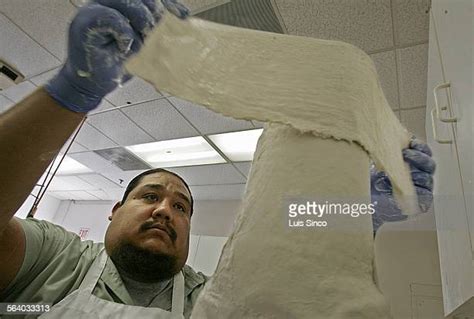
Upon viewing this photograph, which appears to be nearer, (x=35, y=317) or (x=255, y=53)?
(x=255, y=53)

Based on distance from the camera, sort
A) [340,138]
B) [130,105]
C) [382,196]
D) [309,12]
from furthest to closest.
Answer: [130,105], [309,12], [382,196], [340,138]

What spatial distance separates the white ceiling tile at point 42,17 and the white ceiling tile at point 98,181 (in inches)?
70.8

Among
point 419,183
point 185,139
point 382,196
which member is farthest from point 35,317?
point 185,139

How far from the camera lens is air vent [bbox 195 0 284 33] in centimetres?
117

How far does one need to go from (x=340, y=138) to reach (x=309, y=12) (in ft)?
3.37

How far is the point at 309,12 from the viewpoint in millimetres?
1275

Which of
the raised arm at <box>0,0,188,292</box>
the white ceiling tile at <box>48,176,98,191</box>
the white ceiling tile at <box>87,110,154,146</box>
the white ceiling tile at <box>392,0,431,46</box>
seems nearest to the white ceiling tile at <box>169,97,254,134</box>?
the white ceiling tile at <box>87,110,154,146</box>

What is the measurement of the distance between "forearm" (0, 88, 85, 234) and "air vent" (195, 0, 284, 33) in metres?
0.79

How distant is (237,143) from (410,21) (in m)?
1.28

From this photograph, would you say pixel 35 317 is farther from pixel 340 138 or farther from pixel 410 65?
pixel 410 65

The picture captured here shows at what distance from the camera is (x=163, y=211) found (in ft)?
3.00

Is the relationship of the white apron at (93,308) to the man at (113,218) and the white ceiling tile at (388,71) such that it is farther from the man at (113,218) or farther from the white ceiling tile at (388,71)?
the white ceiling tile at (388,71)

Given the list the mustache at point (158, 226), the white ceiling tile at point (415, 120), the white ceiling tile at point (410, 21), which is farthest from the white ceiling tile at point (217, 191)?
the mustache at point (158, 226)

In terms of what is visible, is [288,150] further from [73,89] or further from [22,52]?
[22,52]
